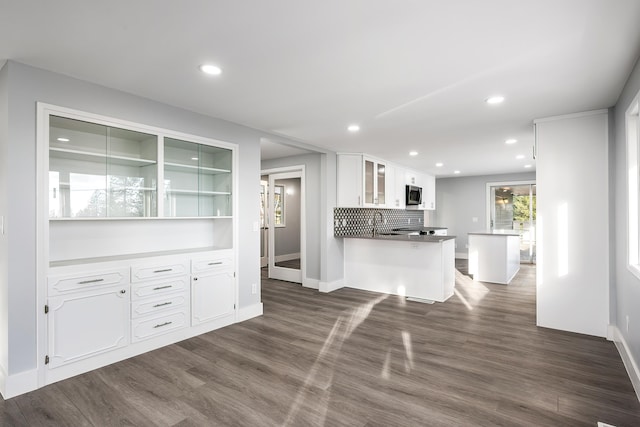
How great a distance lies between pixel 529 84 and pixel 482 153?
3.35 m

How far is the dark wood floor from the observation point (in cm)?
215

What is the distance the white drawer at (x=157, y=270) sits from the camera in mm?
→ 3062

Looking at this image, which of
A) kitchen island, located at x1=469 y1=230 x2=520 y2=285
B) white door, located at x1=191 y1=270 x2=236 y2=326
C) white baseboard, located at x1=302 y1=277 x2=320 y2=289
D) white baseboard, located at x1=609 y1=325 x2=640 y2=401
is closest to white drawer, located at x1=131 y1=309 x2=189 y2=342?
white door, located at x1=191 y1=270 x2=236 y2=326

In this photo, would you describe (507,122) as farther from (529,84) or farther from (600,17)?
(600,17)

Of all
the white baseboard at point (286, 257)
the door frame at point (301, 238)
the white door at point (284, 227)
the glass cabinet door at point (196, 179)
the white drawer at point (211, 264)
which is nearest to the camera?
the glass cabinet door at point (196, 179)

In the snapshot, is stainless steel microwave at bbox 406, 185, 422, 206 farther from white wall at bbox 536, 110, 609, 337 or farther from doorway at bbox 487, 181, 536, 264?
white wall at bbox 536, 110, 609, 337

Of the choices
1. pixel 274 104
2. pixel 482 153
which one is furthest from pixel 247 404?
pixel 482 153

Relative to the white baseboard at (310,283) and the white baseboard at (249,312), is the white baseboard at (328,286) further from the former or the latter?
the white baseboard at (249,312)

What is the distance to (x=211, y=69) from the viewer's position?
8.34 ft

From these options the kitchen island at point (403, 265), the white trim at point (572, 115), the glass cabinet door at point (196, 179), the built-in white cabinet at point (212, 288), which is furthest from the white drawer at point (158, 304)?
the white trim at point (572, 115)

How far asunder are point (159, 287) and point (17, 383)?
116cm

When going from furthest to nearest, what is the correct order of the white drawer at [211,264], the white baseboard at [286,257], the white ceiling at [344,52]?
the white baseboard at [286,257], the white drawer at [211,264], the white ceiling at [344,52]

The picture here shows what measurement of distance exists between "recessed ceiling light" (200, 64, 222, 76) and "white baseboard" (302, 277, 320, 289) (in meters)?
3.99

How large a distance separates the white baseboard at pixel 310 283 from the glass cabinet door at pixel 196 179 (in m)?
2.43
